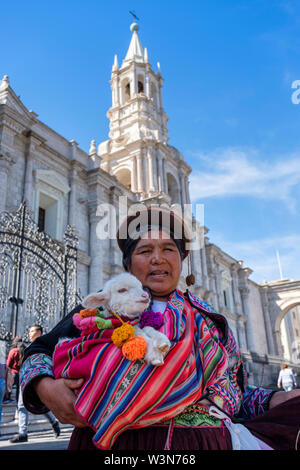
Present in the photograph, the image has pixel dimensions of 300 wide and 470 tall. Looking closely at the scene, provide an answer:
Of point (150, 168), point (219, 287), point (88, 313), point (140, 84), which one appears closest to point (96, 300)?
point (88, 313)

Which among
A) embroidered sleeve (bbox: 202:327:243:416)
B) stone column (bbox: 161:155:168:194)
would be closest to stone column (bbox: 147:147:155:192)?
stone column (bbox: 161:155:168:194)

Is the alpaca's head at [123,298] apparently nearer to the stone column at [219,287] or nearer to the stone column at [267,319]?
the stone column at [219,287]

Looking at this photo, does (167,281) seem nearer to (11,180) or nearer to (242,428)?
(242,428)

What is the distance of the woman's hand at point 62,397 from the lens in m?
1.35

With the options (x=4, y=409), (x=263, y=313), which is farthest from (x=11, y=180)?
(x=263, y=313)

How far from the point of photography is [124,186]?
1809 centimetres

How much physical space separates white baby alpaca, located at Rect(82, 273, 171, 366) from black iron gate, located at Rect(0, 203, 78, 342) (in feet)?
23.2

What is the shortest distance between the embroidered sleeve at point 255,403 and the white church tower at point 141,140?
16668 millimetres

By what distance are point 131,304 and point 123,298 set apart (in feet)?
0.14

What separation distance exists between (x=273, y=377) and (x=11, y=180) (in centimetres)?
1962

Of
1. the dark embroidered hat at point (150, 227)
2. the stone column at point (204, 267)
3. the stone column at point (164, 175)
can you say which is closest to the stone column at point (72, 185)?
the stone column at point (164, 175)

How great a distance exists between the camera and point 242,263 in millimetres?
31281

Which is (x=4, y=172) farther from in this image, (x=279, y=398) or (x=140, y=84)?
(x=140, y=84)

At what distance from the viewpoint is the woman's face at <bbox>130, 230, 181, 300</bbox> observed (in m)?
1.84
